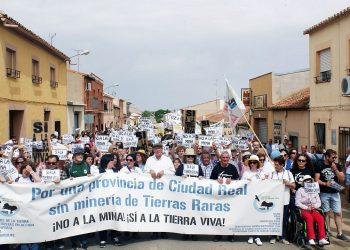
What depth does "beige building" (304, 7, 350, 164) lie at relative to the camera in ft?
49.0

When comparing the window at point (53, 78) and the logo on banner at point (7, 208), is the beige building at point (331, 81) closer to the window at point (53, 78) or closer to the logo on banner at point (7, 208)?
the logo on banner at point (7, 208)

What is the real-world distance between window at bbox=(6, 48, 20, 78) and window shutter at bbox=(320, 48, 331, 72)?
40.9 feet

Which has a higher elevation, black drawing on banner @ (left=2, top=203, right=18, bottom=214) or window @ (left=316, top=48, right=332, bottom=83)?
window @ (left=316, top=48, right=332, bottom=83)

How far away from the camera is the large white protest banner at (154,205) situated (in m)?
7.34

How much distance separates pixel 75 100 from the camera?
37.8 meters

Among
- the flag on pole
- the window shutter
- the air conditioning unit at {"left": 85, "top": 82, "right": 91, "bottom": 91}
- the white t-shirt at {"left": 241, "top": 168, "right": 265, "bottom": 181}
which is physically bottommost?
the white t-shirt at {"left": 241, "top": 168, "right": 265, "bottom": 181}

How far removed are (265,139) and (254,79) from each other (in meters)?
4.69

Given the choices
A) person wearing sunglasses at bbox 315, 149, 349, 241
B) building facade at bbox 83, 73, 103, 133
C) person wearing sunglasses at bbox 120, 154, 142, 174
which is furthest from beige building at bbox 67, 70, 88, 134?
person wearing sunglasses at bbox 315, 149, 349, 241

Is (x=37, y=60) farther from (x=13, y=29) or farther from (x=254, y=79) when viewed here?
(x=254, y=79)

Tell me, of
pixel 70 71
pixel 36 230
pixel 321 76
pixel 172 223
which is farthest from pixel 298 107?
pixel 70 71

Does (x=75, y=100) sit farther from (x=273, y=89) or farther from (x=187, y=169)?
(x=187, y=169)

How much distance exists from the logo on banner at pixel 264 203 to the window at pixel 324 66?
993cm

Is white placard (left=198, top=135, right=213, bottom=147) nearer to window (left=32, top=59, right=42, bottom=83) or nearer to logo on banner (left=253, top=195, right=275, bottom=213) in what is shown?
logo on banner (left=253, top=195, right=275, bottom=213)

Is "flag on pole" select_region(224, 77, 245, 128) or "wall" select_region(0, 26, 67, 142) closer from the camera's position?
"flag on pole" select_region(224, 77, 245, 128)
